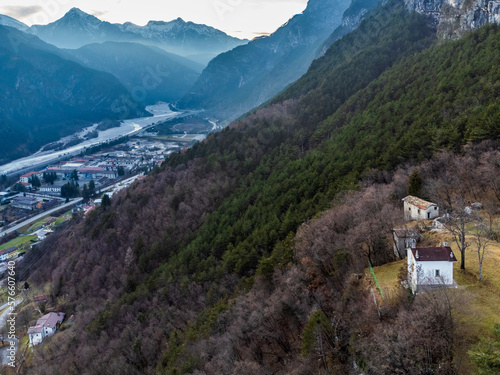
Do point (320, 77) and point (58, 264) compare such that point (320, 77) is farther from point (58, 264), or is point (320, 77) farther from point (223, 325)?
point (223, 325)

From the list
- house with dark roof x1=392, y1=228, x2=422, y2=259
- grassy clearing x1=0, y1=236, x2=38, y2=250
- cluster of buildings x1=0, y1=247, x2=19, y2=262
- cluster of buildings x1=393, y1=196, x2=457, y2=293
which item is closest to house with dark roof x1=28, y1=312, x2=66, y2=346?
cluster of buildings x1=0, y1=247, x2=19, y2=262

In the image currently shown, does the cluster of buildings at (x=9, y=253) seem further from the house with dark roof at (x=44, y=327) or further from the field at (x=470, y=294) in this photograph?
the field at (x=470, y=294)

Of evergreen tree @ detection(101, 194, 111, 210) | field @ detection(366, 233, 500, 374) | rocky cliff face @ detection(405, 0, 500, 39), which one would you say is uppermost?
rocky cliff face @ detection(405, 0, 500, 39)

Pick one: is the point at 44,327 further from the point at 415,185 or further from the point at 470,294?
the point at 470,294

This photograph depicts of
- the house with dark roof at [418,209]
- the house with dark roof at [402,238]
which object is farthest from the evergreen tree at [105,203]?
the house with dark roof at [402,238]

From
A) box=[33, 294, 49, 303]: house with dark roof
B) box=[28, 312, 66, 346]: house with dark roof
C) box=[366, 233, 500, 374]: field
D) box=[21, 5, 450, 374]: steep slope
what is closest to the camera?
box=[366, 233, 500, 374]: field

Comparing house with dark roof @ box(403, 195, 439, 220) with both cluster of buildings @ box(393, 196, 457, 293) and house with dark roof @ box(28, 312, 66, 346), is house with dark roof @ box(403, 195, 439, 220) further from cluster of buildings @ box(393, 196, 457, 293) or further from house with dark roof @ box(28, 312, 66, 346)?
house with dark roof @ box(28, 312, 66, 346)

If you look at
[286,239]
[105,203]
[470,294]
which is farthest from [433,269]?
[105,203]
